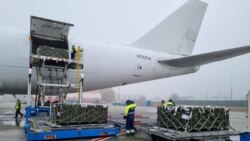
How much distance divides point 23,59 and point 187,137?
29.9ft

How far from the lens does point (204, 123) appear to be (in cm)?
953

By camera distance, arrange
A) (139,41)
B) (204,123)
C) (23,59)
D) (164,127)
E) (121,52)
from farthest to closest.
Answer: (139,41) < (121,52) < (23,59) < (164,127) < (204,123)

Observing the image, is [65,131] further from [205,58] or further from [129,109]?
[205,58]

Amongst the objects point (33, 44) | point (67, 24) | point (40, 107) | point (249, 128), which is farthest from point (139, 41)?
point (249, 128)

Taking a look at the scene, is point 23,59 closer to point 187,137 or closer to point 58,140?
point 58,140

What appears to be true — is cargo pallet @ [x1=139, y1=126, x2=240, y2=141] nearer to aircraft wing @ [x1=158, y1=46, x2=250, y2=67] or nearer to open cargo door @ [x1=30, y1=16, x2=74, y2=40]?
aircraft wing @ [x1=158, y1=46, x2=250, y2=67]

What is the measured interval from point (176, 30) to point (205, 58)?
13.4 feet

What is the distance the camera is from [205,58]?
15.6 meters

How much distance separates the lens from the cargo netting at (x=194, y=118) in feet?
30.4

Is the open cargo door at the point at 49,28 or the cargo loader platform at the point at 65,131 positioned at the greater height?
the open cargo door at the point at 49,28

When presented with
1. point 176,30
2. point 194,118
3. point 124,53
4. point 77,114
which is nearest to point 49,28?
point 124,53

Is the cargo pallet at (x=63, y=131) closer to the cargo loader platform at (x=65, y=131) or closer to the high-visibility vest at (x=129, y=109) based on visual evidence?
the cargo loader platform at (x=65, y=131)

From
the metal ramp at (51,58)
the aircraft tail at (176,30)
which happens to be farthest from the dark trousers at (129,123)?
the aircraft tail at (176,30)

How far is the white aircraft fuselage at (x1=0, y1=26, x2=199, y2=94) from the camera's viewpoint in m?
13.7
